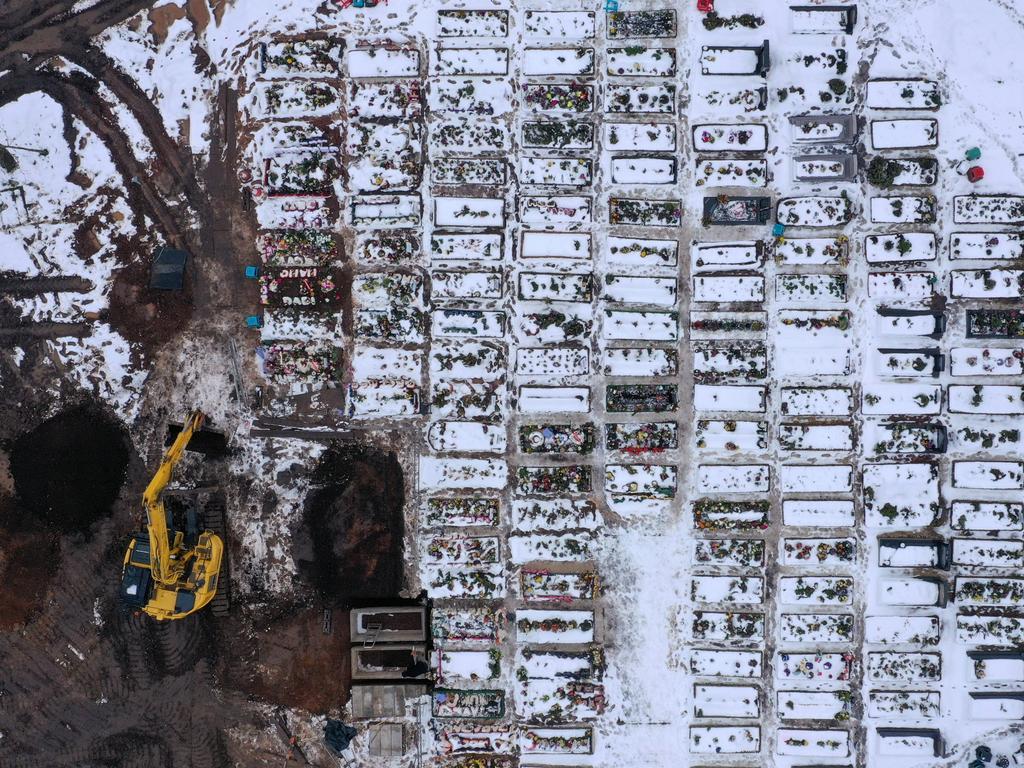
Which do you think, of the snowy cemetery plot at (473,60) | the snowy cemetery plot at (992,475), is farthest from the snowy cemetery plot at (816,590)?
the snowy cemetery plot at (473,60)

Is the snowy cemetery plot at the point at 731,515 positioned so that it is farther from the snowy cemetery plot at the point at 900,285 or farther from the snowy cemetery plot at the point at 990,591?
the snowy cemetery plot at the point at 900,285

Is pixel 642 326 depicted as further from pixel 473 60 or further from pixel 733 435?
pixel 473 60

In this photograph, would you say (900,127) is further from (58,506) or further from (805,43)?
(58,506)

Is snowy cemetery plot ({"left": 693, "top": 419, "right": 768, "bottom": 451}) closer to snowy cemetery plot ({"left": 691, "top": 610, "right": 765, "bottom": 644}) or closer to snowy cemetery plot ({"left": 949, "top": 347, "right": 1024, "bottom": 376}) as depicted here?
snowy cemetery plot ({"left": 691, "top": 610, "right": 765, "bottom": 644})

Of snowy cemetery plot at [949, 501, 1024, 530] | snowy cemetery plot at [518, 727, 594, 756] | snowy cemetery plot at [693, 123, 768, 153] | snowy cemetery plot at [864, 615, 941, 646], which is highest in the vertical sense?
snowy cemetery plot at [693, 123, 768, 153]

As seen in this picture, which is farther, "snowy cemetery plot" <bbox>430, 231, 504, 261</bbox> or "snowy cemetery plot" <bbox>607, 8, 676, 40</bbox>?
"snowy cemetery plot" <bbox>430, 231, 504, 261</bbox>

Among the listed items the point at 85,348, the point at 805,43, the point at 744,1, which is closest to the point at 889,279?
the point at 805,43

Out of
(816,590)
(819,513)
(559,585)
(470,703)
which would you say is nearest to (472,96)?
(559,585)

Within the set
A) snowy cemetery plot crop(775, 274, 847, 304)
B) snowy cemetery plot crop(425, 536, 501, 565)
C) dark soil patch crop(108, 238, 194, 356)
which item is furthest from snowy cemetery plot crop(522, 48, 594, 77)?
snowy cemetery plot crop(425, 536, 501, 565)
